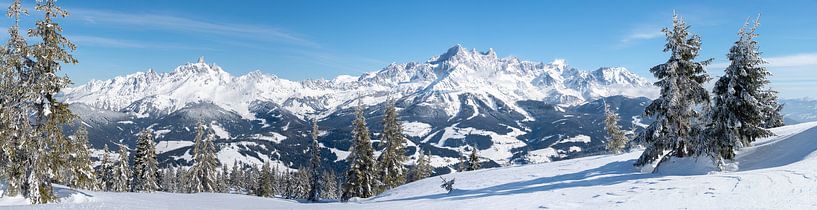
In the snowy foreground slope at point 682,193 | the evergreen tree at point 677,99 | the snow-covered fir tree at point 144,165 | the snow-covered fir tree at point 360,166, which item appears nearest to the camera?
the snowy foreground slope at point 682,193

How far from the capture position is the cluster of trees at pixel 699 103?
2448cm

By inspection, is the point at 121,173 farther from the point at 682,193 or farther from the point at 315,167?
the point at 682,193

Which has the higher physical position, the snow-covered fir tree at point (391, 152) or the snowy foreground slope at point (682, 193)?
the snow-covered fir tree at point (391, 152)

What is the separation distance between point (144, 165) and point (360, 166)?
96.7 feet

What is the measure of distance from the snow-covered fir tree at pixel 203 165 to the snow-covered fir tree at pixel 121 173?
753 centimetres

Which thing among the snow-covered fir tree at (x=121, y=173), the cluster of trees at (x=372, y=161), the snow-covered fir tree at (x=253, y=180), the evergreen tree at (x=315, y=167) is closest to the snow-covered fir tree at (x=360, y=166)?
the cluster of trees at (x=372, y=161)

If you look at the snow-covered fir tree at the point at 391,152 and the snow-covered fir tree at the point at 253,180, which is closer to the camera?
the snow-covered fir tree at the point at 391,152

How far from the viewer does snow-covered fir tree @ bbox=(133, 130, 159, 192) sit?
200ft

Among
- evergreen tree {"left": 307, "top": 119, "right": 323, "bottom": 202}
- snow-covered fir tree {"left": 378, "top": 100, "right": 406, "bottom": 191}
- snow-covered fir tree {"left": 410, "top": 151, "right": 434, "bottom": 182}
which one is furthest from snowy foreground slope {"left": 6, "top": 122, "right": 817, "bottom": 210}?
snow-covered fir tree {"left": 410, "top": 151, "right": 434, "bottom": 182}

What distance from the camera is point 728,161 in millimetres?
24234

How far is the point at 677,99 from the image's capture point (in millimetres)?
25297

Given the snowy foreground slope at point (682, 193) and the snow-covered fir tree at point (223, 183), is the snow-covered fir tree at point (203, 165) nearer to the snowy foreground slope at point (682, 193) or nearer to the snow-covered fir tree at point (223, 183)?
the snowy foreground slope at point (682, 193)

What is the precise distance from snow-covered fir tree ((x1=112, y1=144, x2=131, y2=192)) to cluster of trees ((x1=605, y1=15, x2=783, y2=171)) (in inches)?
2328

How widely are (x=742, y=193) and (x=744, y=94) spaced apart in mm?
12447
